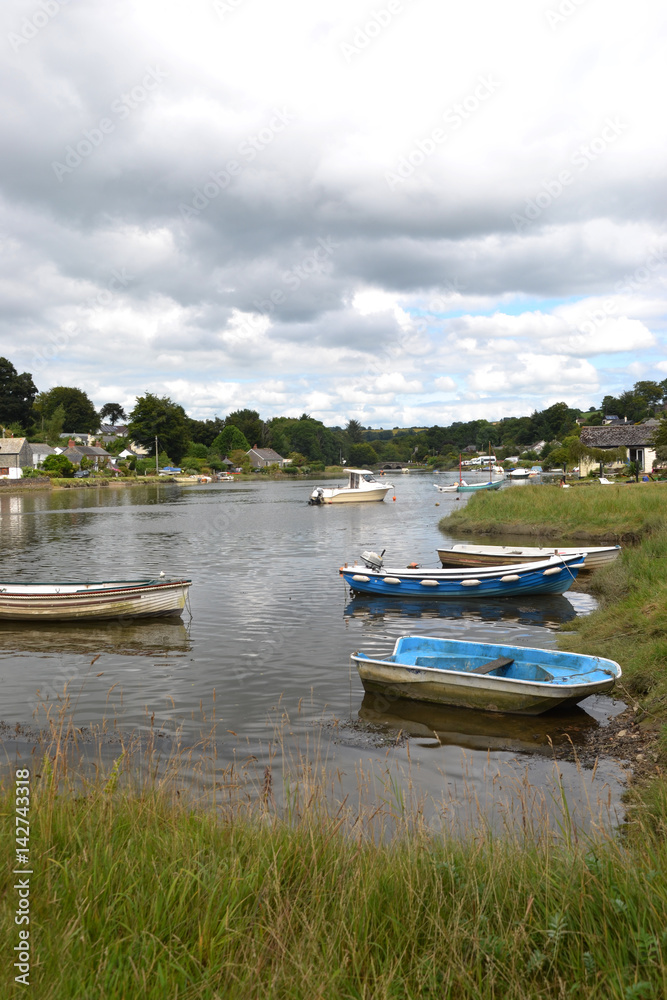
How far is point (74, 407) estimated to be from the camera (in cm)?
16400

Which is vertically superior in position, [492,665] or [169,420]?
[169,420]

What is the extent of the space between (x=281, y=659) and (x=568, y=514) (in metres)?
21.8

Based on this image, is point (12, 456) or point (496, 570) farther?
point (12, 456)

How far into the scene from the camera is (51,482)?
102 metres

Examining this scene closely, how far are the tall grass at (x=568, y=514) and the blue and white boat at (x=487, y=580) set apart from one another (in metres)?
7.32

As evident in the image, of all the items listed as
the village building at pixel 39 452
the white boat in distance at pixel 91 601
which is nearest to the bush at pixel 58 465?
the village building at pixel 39 452

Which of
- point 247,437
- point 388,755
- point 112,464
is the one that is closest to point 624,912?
point 388,755

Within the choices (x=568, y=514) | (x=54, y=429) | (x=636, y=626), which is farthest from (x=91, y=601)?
(x=54, y=429)

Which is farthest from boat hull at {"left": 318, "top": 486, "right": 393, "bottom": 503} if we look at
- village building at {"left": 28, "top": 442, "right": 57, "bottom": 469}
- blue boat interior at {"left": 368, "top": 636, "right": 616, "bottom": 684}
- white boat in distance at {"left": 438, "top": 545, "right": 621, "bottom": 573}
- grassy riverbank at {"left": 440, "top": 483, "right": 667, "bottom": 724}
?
village building at {"left": 28, "top": 442, "right": 57, "bottom": 469}

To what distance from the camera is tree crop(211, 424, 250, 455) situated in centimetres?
17562

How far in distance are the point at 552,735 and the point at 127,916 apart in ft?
26.9

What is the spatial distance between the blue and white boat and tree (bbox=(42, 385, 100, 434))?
495ft

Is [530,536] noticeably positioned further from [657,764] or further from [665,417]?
[665,417]

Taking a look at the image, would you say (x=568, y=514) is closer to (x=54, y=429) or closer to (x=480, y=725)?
(x=480, y=725)
